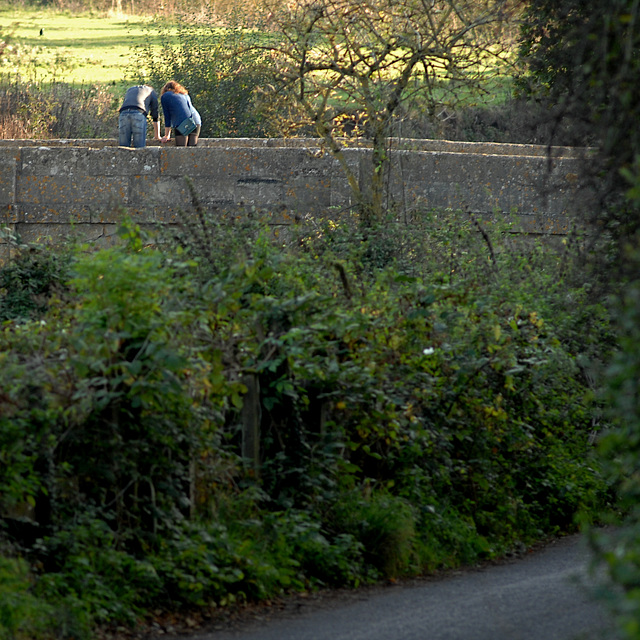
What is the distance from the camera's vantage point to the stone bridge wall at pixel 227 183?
12602 mm

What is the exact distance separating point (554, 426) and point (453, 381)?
160 centimetres

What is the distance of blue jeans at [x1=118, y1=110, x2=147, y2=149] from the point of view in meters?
14.3

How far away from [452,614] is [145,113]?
400 inches

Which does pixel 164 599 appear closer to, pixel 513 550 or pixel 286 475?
pixel 286 475

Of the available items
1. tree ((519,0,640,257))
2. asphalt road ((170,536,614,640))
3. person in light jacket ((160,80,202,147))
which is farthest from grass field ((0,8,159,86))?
asphalt road ((170,536,614,640))

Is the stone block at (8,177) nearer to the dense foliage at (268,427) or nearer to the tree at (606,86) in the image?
the dense foliage at (268,427)

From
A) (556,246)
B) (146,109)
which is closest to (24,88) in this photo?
(146,109)

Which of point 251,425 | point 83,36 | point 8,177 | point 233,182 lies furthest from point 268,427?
point 83,36

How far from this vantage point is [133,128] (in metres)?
14.4

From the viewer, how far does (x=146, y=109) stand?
47.9 ft

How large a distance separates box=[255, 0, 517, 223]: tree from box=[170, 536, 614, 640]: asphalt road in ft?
20.1

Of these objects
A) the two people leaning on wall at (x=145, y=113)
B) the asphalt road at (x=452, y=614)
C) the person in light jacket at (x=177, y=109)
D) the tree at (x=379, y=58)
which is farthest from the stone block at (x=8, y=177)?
the asphalt road at (x=452, y=614)

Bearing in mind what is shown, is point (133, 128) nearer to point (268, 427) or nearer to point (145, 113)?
point (145, 113)

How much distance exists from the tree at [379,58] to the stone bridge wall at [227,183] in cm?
38
